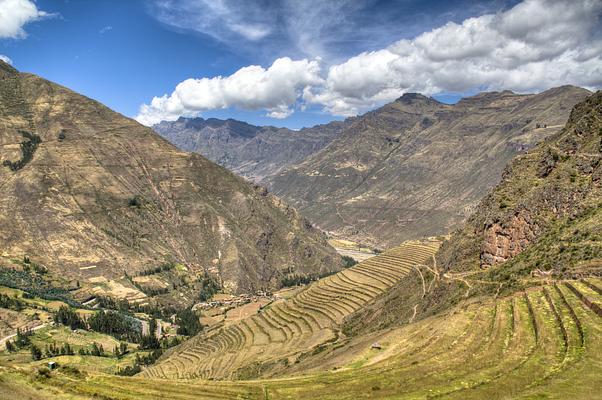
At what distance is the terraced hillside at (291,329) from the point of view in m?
105

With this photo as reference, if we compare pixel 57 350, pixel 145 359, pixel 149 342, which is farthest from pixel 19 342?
pixel 145 359

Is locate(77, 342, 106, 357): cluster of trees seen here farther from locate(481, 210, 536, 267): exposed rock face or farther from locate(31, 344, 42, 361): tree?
locate(481, 210, 536, 267): exposed rock face

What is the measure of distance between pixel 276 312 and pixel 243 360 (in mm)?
36170

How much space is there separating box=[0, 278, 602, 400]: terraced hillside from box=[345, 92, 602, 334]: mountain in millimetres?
9703

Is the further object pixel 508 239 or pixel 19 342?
pixel 19 342

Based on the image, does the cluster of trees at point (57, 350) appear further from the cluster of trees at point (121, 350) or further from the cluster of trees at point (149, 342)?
the cluster of trees at point (149, 342)

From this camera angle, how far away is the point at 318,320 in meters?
122

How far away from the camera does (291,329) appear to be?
123625mm

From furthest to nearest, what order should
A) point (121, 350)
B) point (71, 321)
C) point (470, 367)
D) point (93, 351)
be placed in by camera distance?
point (71, 321) < point (121, 350) < point (93, 351) < point (470, 367)

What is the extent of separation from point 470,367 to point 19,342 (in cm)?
18299

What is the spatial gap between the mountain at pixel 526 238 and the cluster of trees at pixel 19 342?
136041 mm

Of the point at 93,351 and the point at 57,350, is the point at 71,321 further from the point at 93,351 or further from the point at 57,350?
the point at 57,350

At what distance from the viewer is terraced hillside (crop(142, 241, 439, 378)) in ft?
345

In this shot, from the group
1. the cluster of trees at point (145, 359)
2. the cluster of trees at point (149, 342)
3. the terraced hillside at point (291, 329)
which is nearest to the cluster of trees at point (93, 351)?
the cluster of trees at point (145, 359)
